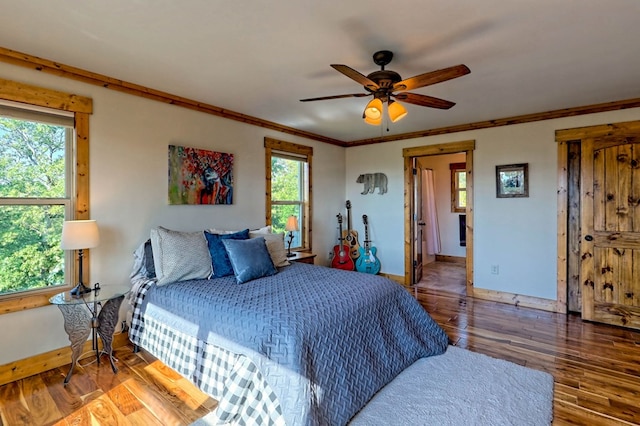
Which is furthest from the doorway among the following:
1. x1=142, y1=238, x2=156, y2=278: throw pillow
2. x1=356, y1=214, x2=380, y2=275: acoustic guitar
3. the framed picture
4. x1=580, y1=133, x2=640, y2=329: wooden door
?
x1=142, y1=238, x2=156, y2=278: throw pillow

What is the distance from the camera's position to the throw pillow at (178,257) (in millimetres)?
2705

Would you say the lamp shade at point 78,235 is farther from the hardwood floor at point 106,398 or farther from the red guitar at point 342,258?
the red guitar at point 342,258

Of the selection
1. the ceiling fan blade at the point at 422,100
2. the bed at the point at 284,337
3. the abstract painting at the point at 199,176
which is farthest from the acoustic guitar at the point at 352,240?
the ceiling fan blade at the point at 422,100

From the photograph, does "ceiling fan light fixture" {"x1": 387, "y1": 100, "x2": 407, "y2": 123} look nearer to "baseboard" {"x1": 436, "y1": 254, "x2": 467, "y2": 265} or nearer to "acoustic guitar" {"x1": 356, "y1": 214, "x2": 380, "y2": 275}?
"acoustic guitar" {"x1": 356, "y1": 214, "x2": 380, "y2": 275}

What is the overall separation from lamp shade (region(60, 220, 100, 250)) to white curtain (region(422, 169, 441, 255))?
563 centimetres

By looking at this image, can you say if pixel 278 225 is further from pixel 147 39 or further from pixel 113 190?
pixel 147 39

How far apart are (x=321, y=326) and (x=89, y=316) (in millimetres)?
1870

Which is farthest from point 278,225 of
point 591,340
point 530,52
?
point 591,340

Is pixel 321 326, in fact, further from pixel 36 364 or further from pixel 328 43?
pixel 36 364

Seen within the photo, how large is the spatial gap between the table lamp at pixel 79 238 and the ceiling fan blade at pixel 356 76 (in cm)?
215

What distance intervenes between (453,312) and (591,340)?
4.12ft

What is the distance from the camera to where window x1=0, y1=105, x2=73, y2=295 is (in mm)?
2410

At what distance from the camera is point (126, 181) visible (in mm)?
2975

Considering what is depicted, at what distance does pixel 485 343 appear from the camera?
2.99 meters
